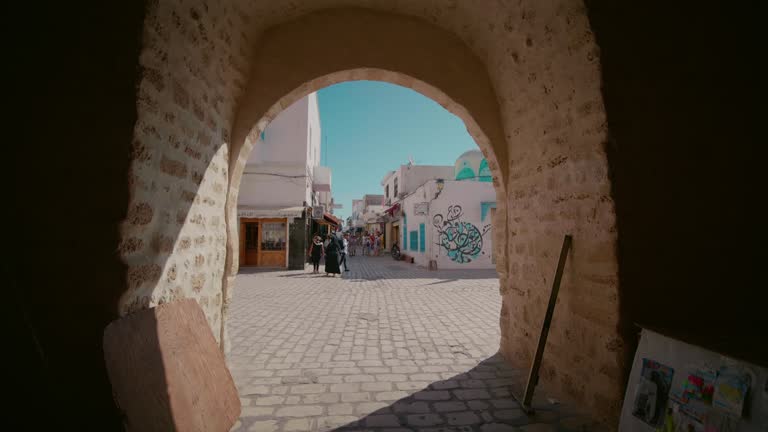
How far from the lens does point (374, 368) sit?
338cm

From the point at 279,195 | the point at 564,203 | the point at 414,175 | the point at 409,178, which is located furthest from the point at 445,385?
the point at 414,175

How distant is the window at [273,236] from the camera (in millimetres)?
13367

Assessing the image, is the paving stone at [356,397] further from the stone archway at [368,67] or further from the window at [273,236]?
the window at [273,236]

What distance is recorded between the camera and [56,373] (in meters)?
1.70

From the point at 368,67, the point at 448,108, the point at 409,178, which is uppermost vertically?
the point at 409,178

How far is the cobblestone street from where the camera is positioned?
8.09ft

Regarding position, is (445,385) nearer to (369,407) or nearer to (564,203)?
(369,407)

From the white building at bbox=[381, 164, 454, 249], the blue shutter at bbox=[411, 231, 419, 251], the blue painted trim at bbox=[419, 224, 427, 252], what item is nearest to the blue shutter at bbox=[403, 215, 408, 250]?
the blue shutter at bbox=[411, 231, 419, 251]

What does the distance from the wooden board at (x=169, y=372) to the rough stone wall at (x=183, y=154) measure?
0.45 ft

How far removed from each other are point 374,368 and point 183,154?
8.64 feet

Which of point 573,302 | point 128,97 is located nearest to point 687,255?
point 573,302

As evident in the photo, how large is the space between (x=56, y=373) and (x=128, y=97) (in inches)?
59.2

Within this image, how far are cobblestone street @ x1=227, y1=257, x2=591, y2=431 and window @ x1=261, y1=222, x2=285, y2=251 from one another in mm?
6784

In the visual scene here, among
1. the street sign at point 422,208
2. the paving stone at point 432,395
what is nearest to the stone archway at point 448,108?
the paving stone at point 432,395
